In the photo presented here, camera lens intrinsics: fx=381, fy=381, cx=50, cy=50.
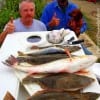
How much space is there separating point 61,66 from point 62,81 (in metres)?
0.19

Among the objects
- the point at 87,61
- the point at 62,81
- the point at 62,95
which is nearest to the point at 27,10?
the point at 87,61

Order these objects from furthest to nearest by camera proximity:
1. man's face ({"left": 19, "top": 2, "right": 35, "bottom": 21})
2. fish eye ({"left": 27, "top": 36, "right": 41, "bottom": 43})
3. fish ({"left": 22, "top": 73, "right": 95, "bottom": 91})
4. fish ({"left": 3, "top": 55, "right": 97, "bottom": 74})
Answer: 1. man's face ({"left": 19, "top": 2, "right": 35, "bottom": 21})
2. fish eye ({"left": 27, "top": 36, "right": 41, "bottom": 43})
3. fish ({"left": 3, "top": 55, "right": 97, "bottom": 74})
4. fish ({"left": 22, "top": 73, "right": 95, "bottom": 91})

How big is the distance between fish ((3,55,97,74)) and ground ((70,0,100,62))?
11.3ft

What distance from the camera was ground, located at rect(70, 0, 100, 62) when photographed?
703 centimetres

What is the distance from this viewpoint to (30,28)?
15.5 feet

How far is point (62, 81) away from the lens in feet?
9.23

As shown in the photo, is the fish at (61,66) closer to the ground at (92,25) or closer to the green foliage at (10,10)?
the ground at (92,25)

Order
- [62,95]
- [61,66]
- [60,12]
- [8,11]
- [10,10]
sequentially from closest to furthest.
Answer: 1. [62,95]
2. [61,66]
3. [60,12]
4. [8,11]
5. [10,10]

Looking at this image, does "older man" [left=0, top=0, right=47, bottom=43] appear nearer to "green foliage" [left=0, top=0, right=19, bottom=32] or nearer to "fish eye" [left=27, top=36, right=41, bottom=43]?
"fish eye" [left=27, top=36, right=41, bottom=43]

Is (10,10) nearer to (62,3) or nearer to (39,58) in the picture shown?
(62,3)

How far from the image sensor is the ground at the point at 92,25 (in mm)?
7030

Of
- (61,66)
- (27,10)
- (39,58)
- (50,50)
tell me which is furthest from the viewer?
(27,10)

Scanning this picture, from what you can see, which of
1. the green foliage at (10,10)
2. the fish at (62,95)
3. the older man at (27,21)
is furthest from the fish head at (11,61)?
the green foliage at (10,10)

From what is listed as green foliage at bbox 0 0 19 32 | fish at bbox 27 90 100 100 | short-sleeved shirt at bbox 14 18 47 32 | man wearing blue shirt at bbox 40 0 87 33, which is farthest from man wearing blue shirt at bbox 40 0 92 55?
fish at bbox 27 90 100 100
